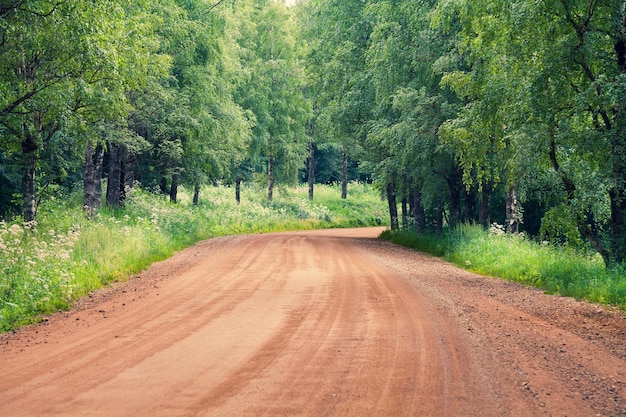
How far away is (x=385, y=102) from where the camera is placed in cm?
2611

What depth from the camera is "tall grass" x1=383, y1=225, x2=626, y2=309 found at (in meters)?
12.7

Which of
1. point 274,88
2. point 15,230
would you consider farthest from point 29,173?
point 274,88

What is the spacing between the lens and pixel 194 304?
11.1 metres

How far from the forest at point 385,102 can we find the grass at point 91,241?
1324 mm

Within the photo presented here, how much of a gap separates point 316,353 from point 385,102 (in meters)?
19.7

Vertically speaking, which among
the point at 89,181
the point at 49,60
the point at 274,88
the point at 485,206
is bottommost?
the point at 485,206

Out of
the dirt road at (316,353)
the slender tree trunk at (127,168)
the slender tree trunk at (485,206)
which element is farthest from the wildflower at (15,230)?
the slender tree trunk at (485,206)

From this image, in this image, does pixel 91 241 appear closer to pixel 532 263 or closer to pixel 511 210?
pixel 532 263

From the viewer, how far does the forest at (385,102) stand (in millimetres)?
13734

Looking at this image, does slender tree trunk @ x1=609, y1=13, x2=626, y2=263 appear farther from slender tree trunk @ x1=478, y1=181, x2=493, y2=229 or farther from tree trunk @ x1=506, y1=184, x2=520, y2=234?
slender tree trunk @ x1=478, y1=181, x2=493, y2=229

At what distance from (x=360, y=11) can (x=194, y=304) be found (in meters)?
24.5

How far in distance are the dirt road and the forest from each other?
3735 mm

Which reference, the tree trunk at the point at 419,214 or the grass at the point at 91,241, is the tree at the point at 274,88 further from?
the tree trunk at the point at 419,214

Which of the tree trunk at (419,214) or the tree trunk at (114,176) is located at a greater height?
the tree trunk at (114,176)
